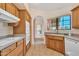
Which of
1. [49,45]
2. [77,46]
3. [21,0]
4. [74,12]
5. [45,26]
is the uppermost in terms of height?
[21,0]

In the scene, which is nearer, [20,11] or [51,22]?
[20,11]

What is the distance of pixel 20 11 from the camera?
525cm

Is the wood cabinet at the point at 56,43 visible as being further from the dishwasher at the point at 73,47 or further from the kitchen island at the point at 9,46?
the kitchen island at the point at 9,46

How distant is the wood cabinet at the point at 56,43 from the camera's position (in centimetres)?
529

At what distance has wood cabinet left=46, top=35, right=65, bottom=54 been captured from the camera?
5.29 metres

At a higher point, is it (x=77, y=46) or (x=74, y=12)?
(x=74, y=12)

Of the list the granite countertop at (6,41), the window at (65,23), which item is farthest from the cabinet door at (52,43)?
the granite countertop at (6,41)

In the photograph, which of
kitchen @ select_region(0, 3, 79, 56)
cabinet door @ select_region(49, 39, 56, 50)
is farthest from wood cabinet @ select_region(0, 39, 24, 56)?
cabinet door @ select_region(49, 39, 56, 50)

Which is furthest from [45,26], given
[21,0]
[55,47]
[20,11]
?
[21,0]

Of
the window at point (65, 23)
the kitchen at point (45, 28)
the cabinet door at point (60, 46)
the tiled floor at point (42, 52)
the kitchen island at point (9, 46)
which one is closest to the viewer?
the kitchen island at point (9, 46)

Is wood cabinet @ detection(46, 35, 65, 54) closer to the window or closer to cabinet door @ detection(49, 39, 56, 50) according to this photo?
cabinet door @ detection(49, 39, 56, 50)

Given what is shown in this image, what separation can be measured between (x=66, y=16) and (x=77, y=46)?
3.39 meters

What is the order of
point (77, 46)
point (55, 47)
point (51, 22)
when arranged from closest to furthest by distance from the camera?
point (77, 46)
point (55, 47)
point (51, 22)

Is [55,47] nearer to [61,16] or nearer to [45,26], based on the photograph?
[61,16]
